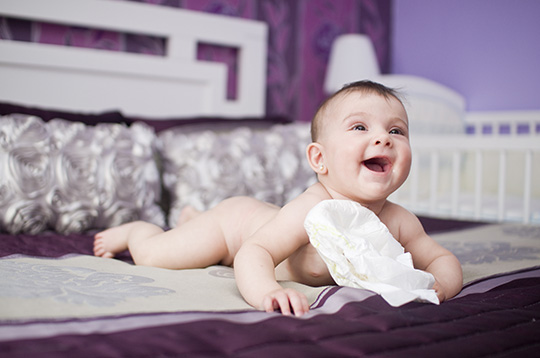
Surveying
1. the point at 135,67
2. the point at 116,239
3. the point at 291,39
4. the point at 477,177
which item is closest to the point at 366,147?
the point at 116,239

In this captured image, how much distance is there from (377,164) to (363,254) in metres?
0.19

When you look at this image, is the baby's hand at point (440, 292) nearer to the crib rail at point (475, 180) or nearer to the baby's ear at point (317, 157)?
the baby's ear at point (317, 157)

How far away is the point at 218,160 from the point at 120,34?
1.03 meters

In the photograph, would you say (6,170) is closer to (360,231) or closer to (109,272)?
(109,272)

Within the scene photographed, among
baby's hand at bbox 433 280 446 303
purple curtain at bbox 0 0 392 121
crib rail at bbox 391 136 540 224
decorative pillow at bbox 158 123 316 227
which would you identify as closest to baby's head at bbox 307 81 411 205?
baby's hand at bbox 433 280 446 303

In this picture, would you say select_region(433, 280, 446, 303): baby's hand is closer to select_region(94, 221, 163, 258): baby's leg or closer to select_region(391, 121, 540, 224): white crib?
select_region(94, 221, 163, 258): baby's leg

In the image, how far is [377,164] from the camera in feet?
2.71

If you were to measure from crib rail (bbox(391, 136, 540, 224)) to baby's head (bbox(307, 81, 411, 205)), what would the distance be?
1352mm

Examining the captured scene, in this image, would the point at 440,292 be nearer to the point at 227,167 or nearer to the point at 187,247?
the point at 187,247

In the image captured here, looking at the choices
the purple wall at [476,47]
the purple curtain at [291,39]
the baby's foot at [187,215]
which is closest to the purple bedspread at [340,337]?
the baby's foot at [187,215]

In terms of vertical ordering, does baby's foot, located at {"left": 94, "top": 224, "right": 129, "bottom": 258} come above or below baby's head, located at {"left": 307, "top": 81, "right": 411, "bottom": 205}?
below

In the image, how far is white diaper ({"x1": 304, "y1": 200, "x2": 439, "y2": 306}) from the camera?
68 cm

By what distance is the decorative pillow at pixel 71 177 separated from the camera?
1.27 metres

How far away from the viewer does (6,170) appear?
4.14 ft
